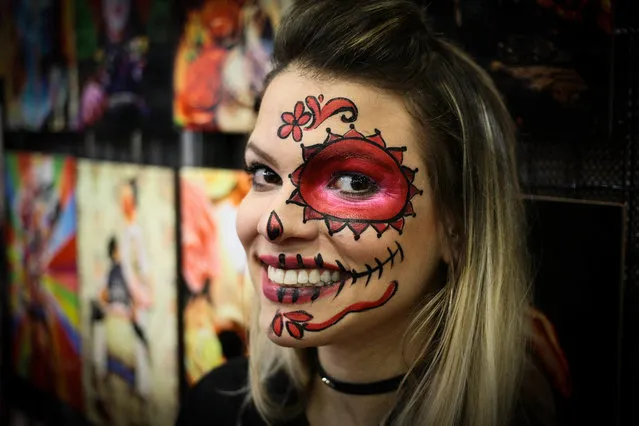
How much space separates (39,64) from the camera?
110 inches

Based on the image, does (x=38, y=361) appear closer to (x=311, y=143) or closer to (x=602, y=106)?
(x=311, y=143)

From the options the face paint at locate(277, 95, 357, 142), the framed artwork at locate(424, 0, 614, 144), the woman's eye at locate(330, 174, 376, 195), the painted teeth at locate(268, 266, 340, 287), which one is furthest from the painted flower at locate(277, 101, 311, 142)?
the framed artwork at locate(424, 0, 614, 144)

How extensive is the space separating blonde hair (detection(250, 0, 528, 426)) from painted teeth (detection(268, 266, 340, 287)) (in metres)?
0.18

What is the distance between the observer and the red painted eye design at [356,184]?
113 centimetres

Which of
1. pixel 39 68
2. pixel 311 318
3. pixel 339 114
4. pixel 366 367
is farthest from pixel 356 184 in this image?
pixel 39 68

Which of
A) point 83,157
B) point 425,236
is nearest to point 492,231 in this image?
point 425,236

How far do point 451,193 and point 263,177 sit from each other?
34 centimetres

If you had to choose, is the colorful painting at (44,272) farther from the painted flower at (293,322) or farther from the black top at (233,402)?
the painted flower at (293,322)

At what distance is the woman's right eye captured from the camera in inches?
48.4

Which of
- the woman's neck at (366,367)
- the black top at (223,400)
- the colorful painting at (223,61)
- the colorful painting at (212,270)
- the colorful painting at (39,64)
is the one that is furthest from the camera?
the colorful painting at (39,64)

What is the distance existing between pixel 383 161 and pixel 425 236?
154 mm

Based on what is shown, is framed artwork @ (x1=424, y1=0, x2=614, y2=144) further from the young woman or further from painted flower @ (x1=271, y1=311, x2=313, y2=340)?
painted flower @ (x1=271, y1=311, x2=313, y2=340)

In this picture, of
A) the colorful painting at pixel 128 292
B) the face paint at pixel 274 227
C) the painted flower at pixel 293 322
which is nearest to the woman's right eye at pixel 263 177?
the face paint at pixel 274 227

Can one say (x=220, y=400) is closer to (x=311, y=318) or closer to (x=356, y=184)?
(x=311, y=318)
